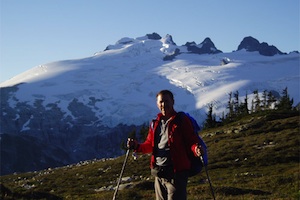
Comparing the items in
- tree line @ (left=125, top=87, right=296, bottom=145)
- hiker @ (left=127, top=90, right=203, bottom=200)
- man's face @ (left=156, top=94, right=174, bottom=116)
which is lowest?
tree line @ (left=125, top=87, right=296, bottom=145)

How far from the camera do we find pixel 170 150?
8641 mm

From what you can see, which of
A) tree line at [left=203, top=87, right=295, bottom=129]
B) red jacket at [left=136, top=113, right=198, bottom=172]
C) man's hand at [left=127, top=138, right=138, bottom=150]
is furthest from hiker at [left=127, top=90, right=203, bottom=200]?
tree line at [left=203, top=87, right=295, bottom=129]

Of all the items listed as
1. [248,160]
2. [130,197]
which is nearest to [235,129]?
[248,160]

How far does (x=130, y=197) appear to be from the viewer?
64.4 feet

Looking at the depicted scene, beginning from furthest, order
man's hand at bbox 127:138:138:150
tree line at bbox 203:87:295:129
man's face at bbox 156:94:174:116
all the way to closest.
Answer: tree line at bbox 203:87:295:129, man's hand at bbox 127:138:138:150, man's face at bbox 156:94:174:116

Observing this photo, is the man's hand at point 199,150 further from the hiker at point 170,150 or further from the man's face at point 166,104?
the man's face at point 166,104

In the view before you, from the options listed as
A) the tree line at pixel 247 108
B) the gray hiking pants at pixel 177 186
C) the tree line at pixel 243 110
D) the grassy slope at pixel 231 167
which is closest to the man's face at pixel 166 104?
the gray hiking pants at pixel 177 186

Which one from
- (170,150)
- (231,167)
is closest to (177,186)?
(170,150)

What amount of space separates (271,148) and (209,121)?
44974 mm

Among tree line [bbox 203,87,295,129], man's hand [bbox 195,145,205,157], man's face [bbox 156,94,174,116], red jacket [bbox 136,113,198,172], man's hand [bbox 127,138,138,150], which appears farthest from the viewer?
tree line [bbox 203,87,295,129]

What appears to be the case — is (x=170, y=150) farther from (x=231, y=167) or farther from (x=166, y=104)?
(x=231, y=167)

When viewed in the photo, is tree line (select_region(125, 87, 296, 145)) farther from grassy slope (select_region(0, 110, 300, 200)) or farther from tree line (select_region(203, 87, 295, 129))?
grassy slope (select_region(0, 110, 300, 200))

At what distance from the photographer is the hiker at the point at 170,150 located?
8.58 meters

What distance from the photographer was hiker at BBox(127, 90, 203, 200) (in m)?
8.58
